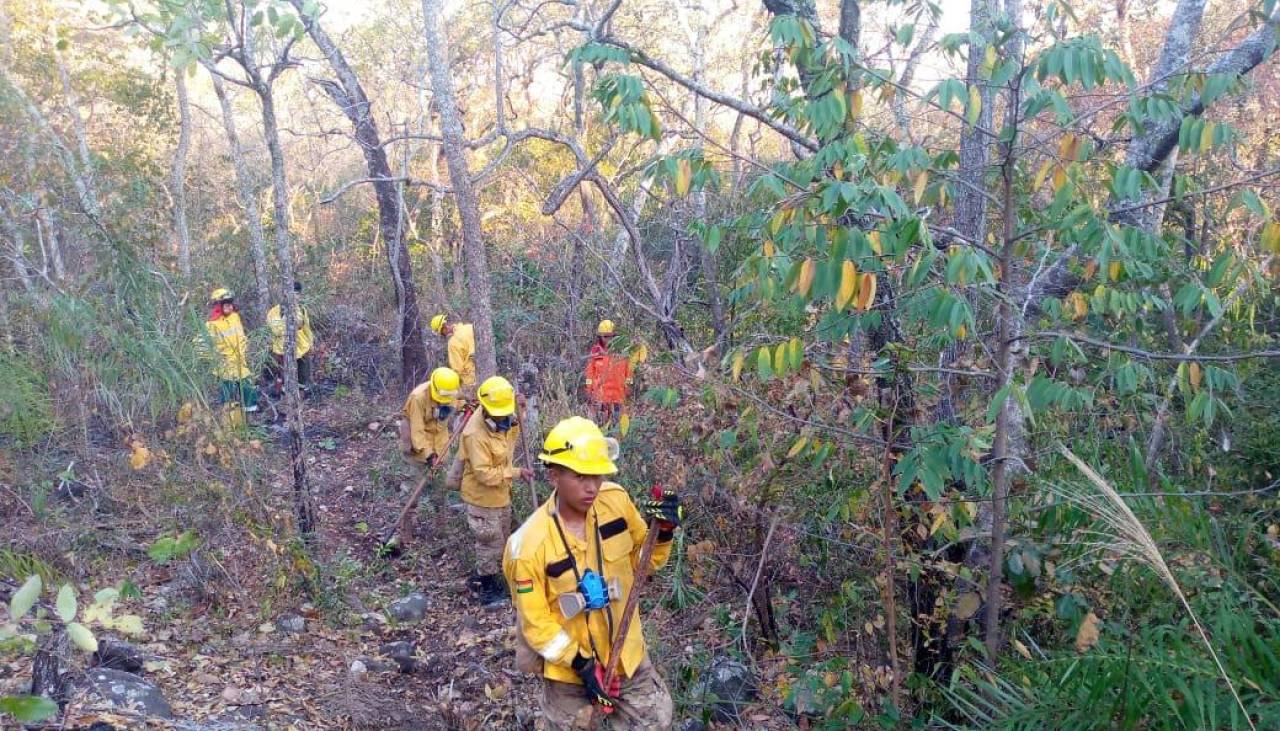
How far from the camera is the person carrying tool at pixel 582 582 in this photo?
12.3 ft

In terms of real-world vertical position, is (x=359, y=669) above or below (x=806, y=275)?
below

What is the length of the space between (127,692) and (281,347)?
22.9 feet

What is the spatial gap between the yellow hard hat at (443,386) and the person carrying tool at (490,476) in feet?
3.18

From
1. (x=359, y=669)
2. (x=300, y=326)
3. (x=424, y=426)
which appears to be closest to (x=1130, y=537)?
(x=359, y=669)

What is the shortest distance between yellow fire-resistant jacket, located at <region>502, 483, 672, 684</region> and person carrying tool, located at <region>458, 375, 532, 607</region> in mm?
3139

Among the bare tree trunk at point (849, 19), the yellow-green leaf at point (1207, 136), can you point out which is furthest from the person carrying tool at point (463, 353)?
the yellow-green leaf at point (1207, 136)

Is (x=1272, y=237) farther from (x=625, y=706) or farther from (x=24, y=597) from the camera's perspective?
(x=24, y=597)

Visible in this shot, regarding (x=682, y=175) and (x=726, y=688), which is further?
(x=726, y=688)

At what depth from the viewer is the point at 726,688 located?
16.5 ft

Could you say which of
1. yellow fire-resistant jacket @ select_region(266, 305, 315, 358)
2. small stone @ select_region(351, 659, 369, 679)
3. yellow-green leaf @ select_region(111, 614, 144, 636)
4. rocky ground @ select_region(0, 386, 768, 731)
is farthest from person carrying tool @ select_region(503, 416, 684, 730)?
yellow fire-resistant jacket @ select_region(266, 305, 315, 358)

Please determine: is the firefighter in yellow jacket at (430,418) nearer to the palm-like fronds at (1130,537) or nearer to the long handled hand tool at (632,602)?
the long handled hand tool at (632,602)

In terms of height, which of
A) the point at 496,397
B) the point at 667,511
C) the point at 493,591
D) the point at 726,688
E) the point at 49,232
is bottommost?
the point at 493,591

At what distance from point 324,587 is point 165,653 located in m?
1.16

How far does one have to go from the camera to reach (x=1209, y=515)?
11.8 ft
